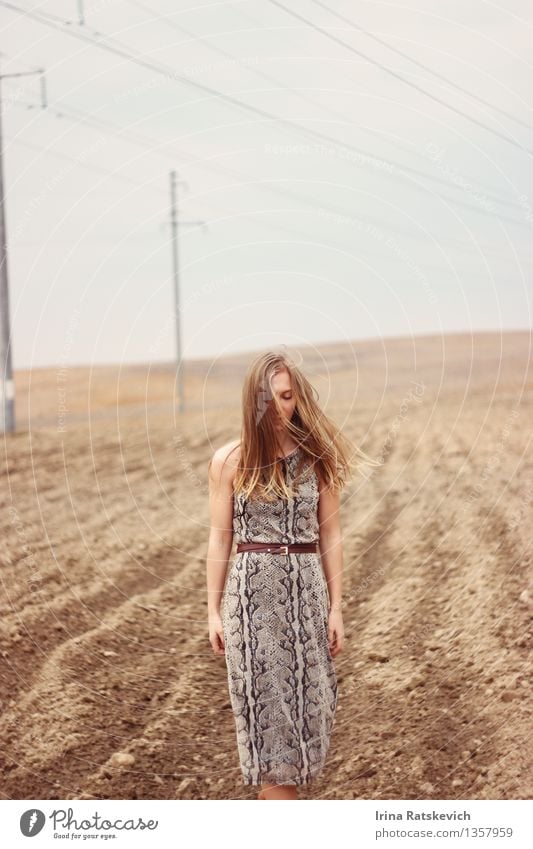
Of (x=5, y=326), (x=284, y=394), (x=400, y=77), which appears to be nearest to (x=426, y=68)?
(x=400, y=77)

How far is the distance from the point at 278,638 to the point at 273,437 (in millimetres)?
643

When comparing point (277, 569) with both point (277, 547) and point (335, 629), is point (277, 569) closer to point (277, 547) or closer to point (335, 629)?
point (277, 547)

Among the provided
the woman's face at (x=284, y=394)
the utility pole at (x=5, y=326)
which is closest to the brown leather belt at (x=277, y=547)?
the woman's face at (x=284, y=394)

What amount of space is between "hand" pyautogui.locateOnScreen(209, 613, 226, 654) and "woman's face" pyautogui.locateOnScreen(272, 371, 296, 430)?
25.2 inches

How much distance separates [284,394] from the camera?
10.4 ft

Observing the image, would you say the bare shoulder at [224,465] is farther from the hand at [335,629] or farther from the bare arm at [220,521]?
the hand at [335,629]

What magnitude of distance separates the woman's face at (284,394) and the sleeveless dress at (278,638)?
0.12 meters

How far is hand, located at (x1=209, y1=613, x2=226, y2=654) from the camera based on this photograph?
3.14m

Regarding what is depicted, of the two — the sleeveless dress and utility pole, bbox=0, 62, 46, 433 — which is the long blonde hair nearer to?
the sleeveless dress

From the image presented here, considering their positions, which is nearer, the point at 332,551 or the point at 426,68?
the point at 332,551

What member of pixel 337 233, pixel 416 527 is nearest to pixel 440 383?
pixel 416 527

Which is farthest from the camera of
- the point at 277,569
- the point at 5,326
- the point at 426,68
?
the point at 5,326

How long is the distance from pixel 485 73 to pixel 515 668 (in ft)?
9.20
